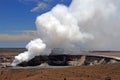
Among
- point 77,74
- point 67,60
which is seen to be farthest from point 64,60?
point 77,74

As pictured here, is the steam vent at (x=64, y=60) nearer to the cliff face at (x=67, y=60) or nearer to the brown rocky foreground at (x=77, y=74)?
the cliff face at (x=67, y=60)

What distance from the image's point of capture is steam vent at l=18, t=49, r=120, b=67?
13612cm

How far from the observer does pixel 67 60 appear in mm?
148500

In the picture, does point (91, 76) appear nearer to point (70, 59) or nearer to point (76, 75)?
point (76, 75)

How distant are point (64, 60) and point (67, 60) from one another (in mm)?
3195

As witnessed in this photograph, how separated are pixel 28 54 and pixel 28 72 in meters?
33.0

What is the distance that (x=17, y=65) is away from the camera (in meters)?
133

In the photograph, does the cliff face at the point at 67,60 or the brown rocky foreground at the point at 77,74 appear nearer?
the brown rocky foreground at the point at 77,74

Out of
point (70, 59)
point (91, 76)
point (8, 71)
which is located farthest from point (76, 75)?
point (70, 59)

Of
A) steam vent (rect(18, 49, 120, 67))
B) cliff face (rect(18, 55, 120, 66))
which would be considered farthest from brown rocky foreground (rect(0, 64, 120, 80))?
cliff face (rect(18, 55, 120, 66))

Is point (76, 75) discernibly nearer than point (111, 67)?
Yes

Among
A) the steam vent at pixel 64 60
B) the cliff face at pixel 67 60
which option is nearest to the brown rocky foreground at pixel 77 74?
the steam vent at pixel 64 60

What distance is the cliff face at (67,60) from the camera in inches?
5379

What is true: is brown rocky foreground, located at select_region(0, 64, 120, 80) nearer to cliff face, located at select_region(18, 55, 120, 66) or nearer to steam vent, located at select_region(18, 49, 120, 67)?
steam vent, located at select_region(18, 49, 120, 67)
